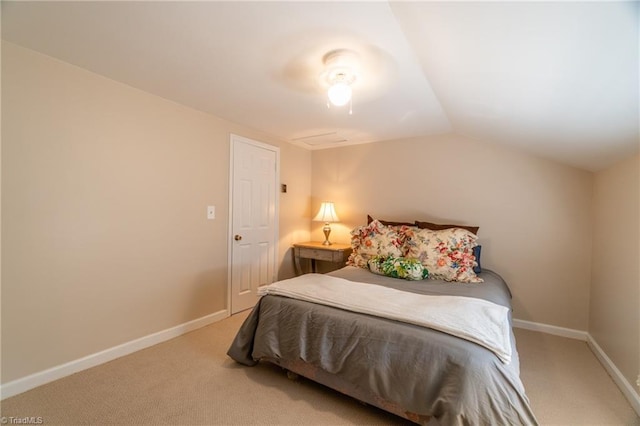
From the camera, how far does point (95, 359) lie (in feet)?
6.82

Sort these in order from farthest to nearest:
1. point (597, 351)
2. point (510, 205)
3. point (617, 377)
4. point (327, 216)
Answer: point (327, 216), point (510, 205), point (597, 351), point (617, 377)

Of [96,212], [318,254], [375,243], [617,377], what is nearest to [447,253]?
[375,243]

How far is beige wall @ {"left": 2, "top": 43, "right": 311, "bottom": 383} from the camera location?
175cm

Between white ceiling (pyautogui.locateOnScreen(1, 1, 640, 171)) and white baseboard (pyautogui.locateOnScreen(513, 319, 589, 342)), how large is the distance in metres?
1.51

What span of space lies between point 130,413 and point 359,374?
1.30 metres

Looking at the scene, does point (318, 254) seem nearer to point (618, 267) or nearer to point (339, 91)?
point (339, 91)

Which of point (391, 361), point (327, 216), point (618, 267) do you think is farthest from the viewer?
point (327, 216)

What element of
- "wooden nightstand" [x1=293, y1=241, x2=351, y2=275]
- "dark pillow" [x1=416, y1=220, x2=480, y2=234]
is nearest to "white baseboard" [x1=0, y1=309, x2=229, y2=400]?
"wooden nightstand" [x1=293, y1=241, x2=351, y2=275]

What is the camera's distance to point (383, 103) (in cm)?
244

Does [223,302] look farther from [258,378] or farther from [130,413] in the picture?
[130,413]

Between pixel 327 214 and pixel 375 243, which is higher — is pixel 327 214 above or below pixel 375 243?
above

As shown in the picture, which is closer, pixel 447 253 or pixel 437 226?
pixel 447 253

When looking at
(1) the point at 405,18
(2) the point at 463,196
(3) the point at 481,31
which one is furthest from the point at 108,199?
(2) the point at 463,196

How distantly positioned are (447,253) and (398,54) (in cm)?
175
